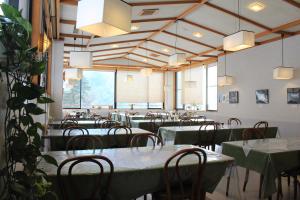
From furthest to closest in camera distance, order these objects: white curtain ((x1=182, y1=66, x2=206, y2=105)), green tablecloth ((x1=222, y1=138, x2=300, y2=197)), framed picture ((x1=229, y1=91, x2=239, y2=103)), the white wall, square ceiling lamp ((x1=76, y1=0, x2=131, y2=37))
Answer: white curtain ((x1=182, y1=66, x2=206, y2=105)) < framed picture ((x1=229, y1=91, x2=239, y2=103)) < the white wall < green tablecloth ((x1=222, y1=138, x2=300, y2=197)) < square ceiling lamp ((x1=76, y1=0, x2=131, y2=37))

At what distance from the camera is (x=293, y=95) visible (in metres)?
6.45

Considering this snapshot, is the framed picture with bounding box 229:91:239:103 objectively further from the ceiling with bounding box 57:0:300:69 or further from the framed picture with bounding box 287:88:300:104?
the framed picture with bounding box 287:88:300:104

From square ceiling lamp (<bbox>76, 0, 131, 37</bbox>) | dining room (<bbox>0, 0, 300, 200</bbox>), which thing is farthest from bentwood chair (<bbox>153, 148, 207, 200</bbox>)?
square ceiling lamp (<bbox>76, 0, 131, 37</bbox>)

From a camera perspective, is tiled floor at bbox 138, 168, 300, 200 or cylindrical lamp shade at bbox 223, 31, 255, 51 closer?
tiled floor at bbox 138, 168, 300, 200

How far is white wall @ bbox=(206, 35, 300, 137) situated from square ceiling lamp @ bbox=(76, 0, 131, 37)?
538cm

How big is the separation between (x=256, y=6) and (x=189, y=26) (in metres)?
2.19

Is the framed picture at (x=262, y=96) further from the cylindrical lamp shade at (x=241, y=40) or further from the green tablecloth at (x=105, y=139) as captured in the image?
the green tablecloth at (x=105, y=139)

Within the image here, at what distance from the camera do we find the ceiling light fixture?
5426mm

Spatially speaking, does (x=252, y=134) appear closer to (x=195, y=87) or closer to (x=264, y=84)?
(x=264, y=84)

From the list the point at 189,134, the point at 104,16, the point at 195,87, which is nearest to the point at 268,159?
the point at 189,134

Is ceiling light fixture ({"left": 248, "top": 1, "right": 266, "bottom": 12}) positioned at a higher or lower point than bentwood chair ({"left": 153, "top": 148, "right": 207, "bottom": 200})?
higher

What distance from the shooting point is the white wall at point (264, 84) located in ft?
21.3

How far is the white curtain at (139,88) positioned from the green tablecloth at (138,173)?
9855 millimetres

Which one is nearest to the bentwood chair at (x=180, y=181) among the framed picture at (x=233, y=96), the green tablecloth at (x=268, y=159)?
the green tablecloth at (x=268, y=159)
